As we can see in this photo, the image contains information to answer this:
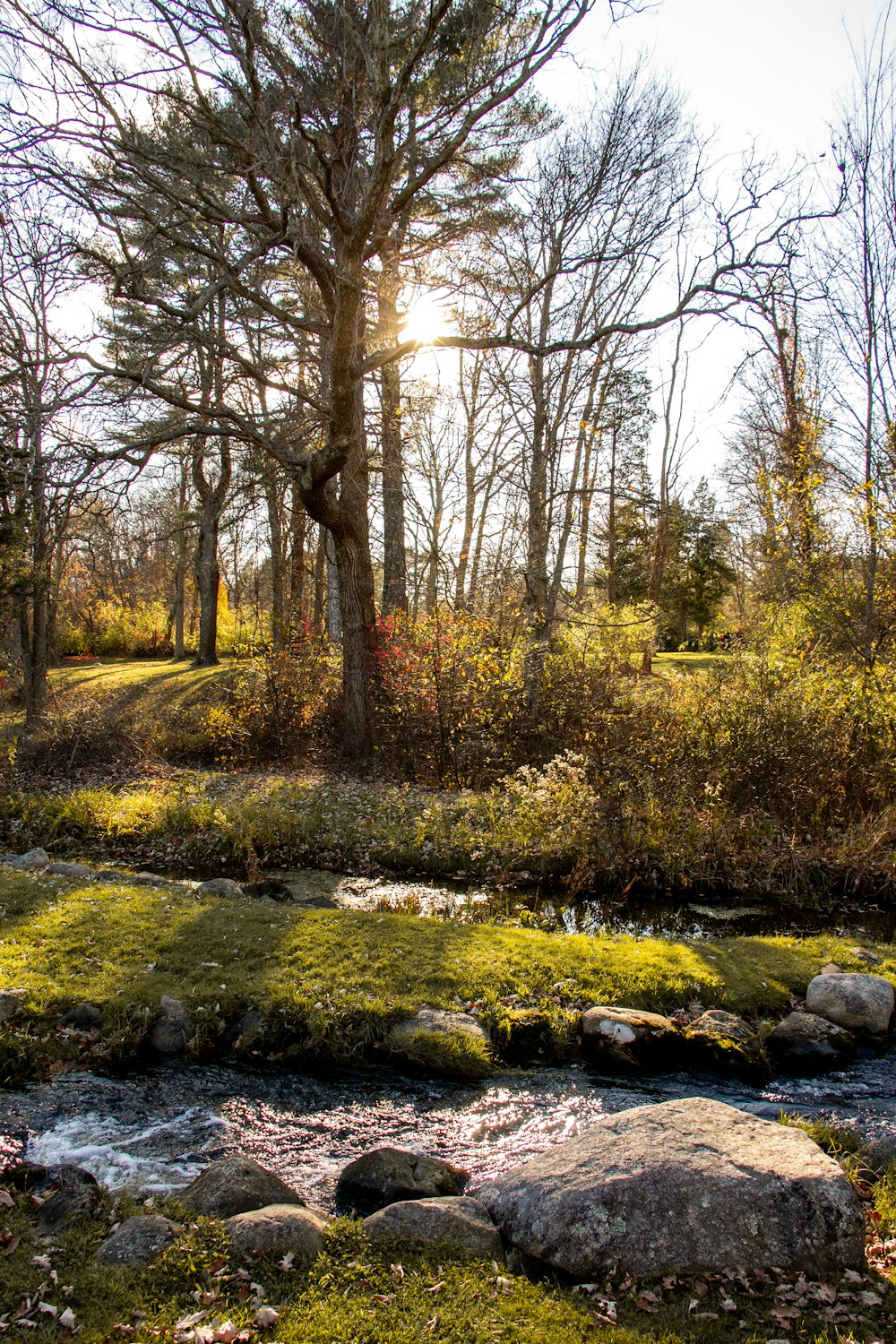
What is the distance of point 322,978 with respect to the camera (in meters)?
6.45

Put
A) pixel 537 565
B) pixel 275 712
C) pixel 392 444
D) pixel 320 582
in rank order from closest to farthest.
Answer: pixel 537 565
pixel 275 712
pixel 392 444
pixel 320 582

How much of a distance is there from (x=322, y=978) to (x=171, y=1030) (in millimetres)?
1174

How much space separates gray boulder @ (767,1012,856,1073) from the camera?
5.95m

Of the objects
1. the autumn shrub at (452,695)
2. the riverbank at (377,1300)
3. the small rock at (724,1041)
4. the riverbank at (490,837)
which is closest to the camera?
the riverbank at (377,1300)

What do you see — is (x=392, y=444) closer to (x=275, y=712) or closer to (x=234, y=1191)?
(x=275, y=712)

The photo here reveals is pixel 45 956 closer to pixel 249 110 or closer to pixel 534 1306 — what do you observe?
pixel 534 1306

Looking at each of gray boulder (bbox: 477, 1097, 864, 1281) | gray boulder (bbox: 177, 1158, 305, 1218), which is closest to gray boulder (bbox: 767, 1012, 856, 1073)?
gray boulder (bbox: 477, 1097, 864, 1281)

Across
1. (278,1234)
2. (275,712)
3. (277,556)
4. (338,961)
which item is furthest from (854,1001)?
(277,556)

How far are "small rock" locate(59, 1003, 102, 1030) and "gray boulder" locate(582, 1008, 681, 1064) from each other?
3.54 m

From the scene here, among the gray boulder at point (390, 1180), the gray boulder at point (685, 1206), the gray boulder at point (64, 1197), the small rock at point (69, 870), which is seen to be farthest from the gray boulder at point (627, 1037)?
the small rock at point (69, 870)

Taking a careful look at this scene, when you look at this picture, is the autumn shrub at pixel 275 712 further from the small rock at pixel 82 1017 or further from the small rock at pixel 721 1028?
the small rock at pixel 721 1028

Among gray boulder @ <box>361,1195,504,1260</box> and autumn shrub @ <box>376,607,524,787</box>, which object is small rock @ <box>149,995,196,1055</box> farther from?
autumn shrub @ <box>376,607,524,787</box>

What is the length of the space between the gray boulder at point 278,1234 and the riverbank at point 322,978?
1997 mm

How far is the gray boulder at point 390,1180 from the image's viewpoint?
4152 millimetres
